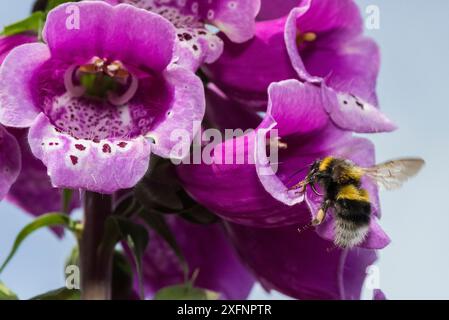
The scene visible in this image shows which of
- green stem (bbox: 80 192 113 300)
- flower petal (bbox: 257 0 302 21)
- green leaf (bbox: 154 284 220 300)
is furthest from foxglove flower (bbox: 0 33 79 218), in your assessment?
flower petal (bbox: 257 0 302 21)

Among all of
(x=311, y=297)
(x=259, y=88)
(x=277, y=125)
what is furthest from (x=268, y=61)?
(x=311, y=297)

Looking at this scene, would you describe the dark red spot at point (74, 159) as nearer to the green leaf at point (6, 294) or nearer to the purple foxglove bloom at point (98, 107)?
the purple foxglove bloom at point (98, 107)

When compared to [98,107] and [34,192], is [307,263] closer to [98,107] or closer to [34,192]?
[98,107]

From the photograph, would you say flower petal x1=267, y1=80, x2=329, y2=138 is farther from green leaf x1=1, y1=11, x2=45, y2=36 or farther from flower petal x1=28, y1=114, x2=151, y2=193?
green leaf x1=1, y1=11, x2=45, y2=36

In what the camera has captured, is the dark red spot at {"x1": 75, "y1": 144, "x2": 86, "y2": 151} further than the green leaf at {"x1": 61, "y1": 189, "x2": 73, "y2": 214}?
No

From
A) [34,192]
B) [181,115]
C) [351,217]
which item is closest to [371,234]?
[351,217]
